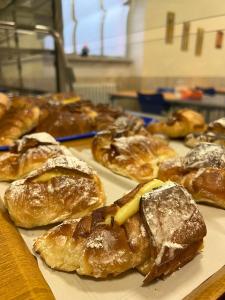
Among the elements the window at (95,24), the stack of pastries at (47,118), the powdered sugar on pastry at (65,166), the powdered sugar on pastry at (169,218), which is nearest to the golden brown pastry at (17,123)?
the stack of pastries at (47,118)

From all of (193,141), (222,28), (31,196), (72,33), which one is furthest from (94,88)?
(31,196)

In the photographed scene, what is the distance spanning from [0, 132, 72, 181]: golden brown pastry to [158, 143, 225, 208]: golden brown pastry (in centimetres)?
32

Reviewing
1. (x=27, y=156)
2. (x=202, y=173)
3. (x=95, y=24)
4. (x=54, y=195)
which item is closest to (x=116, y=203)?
(x=54, y=195)

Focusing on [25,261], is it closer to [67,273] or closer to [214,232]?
[67,273]

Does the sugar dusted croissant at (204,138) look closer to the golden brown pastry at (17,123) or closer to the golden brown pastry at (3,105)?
the golden brown pastry at (17,123)

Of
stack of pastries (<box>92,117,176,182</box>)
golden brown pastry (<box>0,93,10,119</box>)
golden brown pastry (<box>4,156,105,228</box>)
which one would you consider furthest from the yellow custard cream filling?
golden brown pastry (<box>0,93,10,119</box>)

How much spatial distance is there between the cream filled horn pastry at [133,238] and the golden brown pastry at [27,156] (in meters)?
0.33

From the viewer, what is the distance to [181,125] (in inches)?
45.8

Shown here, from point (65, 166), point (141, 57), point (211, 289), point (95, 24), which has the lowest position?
point (211, 289)

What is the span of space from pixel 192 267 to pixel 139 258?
0.10 m

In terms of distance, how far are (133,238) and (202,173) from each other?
311 millimetres

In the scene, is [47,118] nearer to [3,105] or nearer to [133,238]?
[3,105]

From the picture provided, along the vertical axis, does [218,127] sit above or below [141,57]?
below

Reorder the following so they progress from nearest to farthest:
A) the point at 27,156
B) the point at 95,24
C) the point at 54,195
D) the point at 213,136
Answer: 1. the point at 54,195
2. the point at 27,156
3. the point at 213,136
4. the point at 95,24
